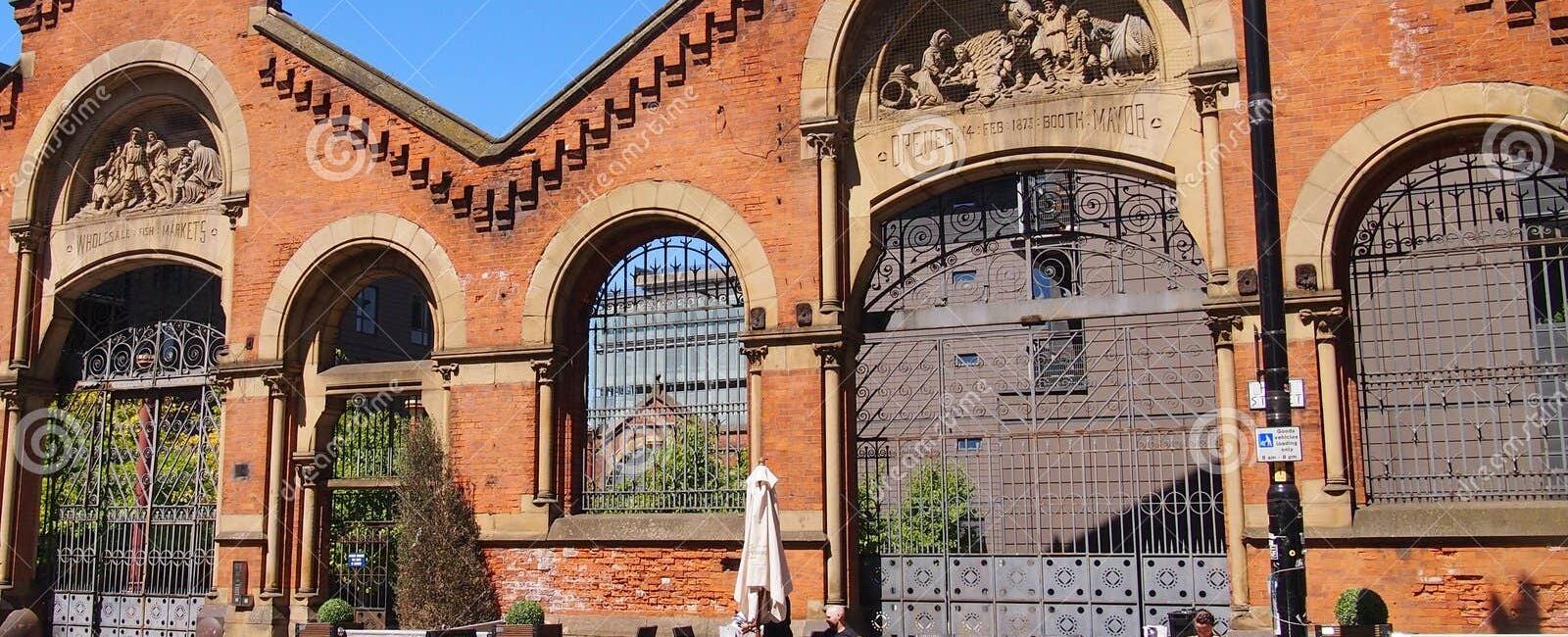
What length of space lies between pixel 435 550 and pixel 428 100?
6.22 meters

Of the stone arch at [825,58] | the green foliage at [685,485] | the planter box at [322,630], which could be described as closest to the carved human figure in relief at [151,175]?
the planter box at [322,630]

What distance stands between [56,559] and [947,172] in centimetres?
1493

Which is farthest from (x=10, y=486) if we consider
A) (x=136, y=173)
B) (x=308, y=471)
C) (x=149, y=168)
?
(x=308, y=471)

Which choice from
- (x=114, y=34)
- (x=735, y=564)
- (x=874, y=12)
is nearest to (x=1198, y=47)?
(x=874, y=12)

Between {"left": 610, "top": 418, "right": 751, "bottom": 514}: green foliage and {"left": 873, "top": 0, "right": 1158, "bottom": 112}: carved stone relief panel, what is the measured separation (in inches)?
189

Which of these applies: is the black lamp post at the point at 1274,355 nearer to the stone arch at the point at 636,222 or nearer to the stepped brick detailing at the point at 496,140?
the stone arch at the point at 636,222

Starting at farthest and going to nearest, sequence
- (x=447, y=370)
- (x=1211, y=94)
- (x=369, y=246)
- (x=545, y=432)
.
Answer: (x=369, y=246) < (x=447, y=370) < (x=545, y=432) < (x=1211, y=94)

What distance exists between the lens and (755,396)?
1684cm

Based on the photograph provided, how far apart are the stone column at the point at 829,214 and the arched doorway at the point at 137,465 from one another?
9.41 metres

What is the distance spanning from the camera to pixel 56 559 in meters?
21.6
